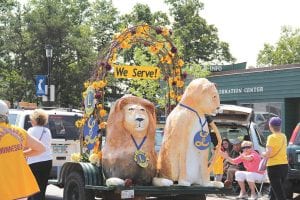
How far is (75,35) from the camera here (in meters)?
37.0

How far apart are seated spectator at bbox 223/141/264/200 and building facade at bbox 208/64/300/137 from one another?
12.3m

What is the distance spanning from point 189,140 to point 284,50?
5189 cm

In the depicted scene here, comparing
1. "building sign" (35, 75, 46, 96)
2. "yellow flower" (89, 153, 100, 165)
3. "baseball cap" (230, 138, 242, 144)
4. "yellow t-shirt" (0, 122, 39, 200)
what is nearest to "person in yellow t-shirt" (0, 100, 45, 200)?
"yellow t-shirt" (0, 122, 39, 200)

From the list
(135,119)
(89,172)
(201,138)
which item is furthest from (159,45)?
(89,172)

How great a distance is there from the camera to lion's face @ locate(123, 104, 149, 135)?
816 centimetres

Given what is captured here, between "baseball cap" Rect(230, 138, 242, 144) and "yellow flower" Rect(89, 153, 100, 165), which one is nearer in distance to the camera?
"yellow flower" Rect(89, 153, 100, 165)

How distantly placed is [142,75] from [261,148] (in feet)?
16.3

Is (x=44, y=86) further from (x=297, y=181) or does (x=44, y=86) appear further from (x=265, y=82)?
(x=297, y=181)

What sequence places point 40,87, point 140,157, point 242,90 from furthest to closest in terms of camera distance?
point 242,90 → point 40,87 → point 140,157

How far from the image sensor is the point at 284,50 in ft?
191

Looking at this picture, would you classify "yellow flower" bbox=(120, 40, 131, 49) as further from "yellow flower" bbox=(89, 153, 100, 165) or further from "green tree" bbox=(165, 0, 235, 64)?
"green tree" bbox=(165, 0, 235, 64)

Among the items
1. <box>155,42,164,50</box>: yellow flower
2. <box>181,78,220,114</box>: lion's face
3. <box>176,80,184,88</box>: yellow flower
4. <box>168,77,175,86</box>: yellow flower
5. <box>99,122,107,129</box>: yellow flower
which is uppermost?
<box>155,42,164,50</box>: yellow flower

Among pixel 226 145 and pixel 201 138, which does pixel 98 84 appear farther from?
pixel 226 145

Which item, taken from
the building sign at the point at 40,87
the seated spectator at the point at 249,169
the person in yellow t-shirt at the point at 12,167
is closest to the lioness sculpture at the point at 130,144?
the person in yellow t-shirt at the point at 12,167
